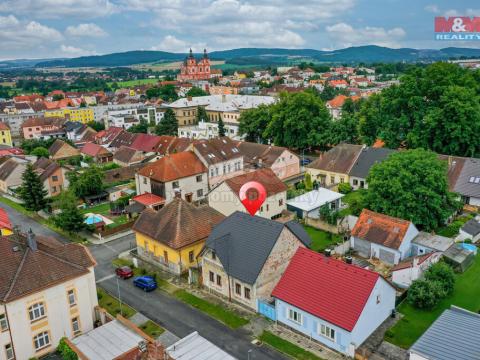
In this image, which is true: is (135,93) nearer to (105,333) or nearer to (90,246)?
(90,246)

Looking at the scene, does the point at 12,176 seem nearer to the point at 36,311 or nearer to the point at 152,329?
the point at 36,311

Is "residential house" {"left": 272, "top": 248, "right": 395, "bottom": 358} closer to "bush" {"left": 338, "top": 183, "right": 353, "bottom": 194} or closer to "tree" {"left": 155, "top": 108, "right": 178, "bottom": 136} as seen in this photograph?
"bush" {"left": 338, "top": 183, "right": 353, "bottom": 194}

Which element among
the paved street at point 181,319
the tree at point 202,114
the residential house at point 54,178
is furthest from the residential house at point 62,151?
the paved street at point 181,319

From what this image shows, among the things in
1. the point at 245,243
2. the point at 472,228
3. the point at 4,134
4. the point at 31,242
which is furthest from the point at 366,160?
the point at 4,134

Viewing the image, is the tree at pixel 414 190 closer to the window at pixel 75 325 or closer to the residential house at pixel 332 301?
the residential house at pixel 332 301

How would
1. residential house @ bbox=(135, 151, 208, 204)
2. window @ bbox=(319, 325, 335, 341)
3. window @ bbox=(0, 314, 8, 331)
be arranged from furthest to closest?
residential house @ bbox=(135, 151, 208, 204) → window @ bbox=(319, 325, 335, 341) → window @ bbox=(0, 314, 8, 331)

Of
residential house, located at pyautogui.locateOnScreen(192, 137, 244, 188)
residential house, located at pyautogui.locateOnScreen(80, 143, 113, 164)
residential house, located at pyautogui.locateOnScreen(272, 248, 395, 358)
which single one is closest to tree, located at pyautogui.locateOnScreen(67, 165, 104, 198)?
residential house, located at pyautogui.locateOnScreen(192, 137, 244, 188)
